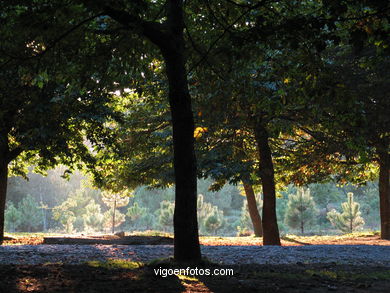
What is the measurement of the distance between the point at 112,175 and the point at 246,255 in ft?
38.0

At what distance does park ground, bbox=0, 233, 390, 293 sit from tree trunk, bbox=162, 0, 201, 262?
1.38 ft

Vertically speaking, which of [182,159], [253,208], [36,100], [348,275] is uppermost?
[36,100]

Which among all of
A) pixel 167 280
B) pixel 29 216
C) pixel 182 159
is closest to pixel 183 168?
pixel 182 159

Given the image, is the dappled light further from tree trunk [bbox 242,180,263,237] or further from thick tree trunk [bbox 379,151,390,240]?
tree trunk [bbox 242,180,263,237]

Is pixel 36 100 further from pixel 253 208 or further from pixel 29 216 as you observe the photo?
pixel 29 216

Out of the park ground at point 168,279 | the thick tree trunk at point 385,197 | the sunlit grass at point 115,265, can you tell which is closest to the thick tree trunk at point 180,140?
the park ground at point 168,279

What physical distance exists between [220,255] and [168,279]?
3.78 metres

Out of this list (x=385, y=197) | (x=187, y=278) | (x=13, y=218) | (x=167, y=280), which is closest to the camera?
(x=167, y=280)

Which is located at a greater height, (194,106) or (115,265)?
(194,106)

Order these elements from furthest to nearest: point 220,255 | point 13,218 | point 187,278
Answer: point 13,218, point 220,255, point 187,278

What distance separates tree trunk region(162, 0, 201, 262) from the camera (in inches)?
308

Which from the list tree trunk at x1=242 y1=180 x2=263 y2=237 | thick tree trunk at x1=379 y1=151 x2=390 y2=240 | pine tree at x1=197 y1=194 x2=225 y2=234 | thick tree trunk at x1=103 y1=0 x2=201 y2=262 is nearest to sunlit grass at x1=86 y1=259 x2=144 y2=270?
thick tree trunk at x1=103 y1=0 x2=201 y2=262

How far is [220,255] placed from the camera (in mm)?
10148

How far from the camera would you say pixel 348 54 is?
Answer: 15.7 m
